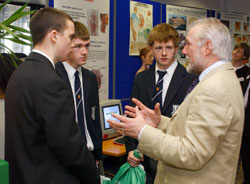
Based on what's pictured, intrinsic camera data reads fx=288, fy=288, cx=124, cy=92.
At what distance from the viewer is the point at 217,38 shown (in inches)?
54.7

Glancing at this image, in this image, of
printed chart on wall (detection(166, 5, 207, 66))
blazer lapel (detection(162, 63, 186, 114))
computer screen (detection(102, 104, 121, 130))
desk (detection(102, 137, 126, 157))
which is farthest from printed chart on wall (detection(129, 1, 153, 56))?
blazer lapel (detection(162, 63, 186, 114))

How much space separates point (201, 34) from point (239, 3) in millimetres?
8217

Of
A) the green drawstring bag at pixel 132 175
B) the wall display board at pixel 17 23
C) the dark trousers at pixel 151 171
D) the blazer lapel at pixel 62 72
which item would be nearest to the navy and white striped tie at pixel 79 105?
the blazer lapel at pixel 62 72

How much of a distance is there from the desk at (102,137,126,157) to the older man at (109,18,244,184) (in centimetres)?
128

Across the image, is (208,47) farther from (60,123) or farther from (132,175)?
(132,175)

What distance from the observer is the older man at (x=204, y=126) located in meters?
1.26

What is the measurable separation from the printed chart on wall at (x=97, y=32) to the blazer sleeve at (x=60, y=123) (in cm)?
191

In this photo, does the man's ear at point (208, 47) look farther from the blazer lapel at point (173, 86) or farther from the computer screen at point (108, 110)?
the computer screen at point (108, 110)

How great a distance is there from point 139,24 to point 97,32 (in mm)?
781

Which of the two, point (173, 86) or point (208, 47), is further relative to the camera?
point (173, 86)

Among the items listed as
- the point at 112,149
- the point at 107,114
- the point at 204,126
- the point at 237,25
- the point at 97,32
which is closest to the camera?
the point at 204,126

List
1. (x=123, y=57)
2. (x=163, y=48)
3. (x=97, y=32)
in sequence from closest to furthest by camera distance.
Answer: (x=163, y=48) → (x=97, y=32) → (x=123, y=57)

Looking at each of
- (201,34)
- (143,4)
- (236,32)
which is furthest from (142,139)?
(236,32)

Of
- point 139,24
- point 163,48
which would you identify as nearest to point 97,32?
point 139,24
